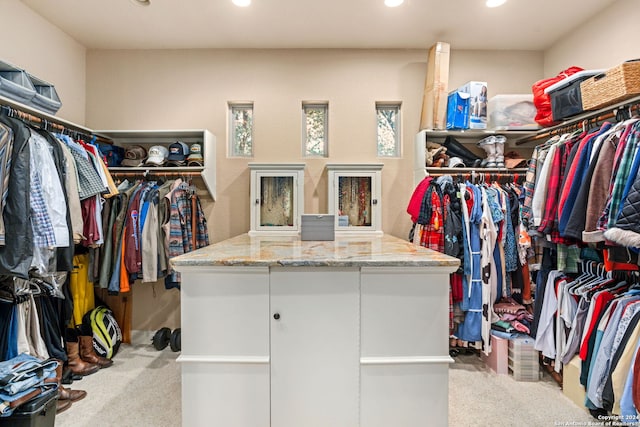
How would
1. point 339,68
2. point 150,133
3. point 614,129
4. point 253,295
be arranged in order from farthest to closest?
1. point 339,68
2. point 150,133
3. point 614,129
4. point 253,295

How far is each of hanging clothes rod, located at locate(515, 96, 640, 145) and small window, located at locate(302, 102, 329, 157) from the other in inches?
74.4

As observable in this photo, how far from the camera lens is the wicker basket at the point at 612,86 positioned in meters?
1.86

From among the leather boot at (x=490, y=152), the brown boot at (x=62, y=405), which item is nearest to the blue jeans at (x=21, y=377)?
the brown boot at (x=62, y=405)

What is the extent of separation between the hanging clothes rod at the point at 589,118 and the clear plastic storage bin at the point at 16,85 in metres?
3.68

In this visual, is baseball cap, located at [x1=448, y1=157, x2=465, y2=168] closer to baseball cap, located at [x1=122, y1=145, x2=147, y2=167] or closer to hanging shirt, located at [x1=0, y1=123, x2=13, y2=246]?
baseball cap, located at [x1=122, y1=145, x2=147, y2=167]

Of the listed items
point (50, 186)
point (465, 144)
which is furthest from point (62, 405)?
point (465, 144)

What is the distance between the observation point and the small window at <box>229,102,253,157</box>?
3318 mm

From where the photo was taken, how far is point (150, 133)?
9.57 feet

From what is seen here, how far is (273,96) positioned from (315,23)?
2.51ft

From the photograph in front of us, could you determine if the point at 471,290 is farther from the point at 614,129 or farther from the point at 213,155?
the point at 213,155

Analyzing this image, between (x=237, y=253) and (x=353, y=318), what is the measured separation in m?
0.66

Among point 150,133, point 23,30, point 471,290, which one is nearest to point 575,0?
point 471,290

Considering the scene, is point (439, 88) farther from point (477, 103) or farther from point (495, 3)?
point (495, 3)

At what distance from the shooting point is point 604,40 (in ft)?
8.25
